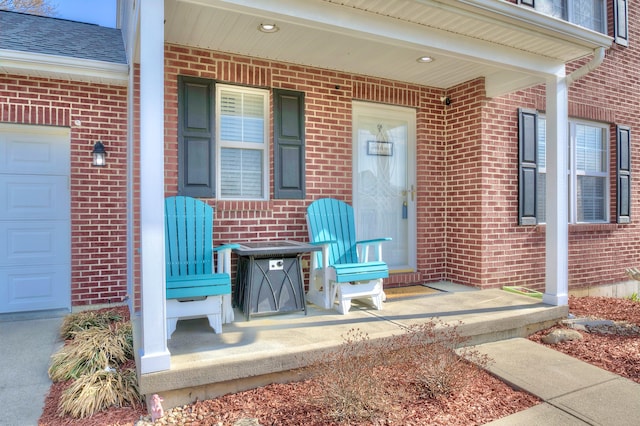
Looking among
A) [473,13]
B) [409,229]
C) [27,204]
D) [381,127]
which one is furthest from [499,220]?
[27,204]

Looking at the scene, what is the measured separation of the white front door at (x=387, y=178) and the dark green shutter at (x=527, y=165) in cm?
126

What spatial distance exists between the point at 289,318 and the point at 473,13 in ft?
9.24

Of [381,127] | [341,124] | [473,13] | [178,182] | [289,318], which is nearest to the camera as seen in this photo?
[473,13]

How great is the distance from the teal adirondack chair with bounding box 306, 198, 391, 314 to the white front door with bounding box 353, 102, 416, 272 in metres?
0.61

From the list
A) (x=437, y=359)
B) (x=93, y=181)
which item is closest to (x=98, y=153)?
(x=93, y=181)

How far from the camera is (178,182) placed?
396 cm

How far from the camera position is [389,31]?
3.29 metres

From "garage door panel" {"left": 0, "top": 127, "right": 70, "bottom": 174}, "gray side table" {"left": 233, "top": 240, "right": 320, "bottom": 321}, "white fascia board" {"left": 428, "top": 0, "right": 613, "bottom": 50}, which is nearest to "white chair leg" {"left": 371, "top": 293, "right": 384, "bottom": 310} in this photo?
"gray side table" {"left": 233, "top": 240, "right": 320, "bottom": 321}

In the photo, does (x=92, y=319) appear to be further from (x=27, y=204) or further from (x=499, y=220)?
(x=499, y=220)

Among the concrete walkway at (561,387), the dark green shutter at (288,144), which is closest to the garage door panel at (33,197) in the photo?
the dark green shutter at (288,144)

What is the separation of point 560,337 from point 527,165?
7.45 feet

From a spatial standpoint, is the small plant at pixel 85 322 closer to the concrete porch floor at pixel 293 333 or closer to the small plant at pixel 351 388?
the concrete porch floor at pixel 293 333

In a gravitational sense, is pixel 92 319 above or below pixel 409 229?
below

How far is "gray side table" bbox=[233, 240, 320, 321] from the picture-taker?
3.57 m
